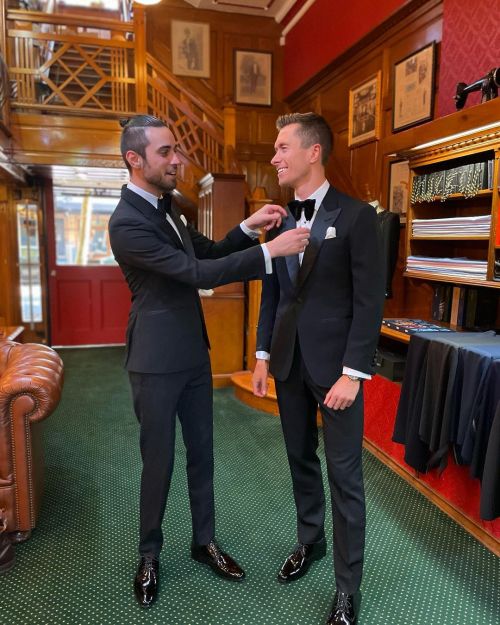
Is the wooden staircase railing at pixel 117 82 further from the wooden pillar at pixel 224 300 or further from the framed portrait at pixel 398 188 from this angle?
the framed portrait at pixel 398 188

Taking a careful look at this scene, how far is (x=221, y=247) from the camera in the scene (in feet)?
6.89

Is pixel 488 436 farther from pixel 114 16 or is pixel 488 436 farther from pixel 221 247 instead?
pixel 114 16

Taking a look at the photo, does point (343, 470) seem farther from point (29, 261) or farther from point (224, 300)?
point (29, 261)

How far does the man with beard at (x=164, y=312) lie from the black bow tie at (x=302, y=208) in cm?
6

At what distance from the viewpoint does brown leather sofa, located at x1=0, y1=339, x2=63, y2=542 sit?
2.20 meters

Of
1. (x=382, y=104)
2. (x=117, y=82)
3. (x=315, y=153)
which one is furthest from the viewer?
(x=117, y=82)

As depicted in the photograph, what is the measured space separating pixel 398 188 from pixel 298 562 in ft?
9.57

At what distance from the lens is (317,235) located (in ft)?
5.42

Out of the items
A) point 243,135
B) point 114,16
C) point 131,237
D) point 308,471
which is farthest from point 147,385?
point 114,16

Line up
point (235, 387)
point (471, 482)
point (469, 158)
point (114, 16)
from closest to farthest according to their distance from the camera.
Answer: point (471, 482), point (469, 158), point (235, 387), point (114, 16)

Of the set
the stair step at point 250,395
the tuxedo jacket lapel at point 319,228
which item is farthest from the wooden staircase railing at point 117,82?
the tuxedo jacket lapel at point 319,228

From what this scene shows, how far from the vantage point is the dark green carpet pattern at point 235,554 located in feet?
6.07

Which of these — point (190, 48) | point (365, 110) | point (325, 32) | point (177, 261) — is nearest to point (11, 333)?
point (177, 261)

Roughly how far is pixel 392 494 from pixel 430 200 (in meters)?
1.78
